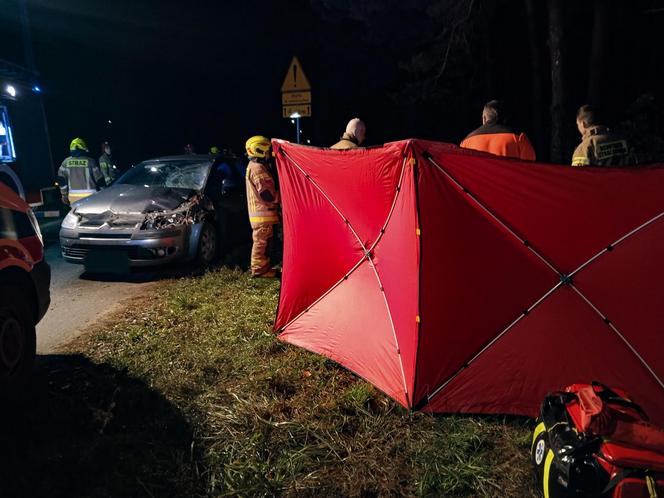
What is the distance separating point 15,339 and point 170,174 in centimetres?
443

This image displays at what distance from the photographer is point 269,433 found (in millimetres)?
2992

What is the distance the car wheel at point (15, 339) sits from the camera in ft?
10.5

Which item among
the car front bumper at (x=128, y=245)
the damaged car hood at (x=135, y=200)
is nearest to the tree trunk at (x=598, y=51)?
the damaged car hood at (x=135, y=200)

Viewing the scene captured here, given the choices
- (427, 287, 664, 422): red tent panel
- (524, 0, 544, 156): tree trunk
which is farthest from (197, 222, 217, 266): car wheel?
(524, 0, 544, 156): tree trunk

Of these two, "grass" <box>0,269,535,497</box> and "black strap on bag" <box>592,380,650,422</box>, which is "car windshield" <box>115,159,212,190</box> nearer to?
"grass" <box>0,269,535,497</box>

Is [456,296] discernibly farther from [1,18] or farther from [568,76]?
[1,18]

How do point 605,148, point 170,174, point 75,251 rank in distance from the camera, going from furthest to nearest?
point 170,174 < point 75,251 < point 605,148

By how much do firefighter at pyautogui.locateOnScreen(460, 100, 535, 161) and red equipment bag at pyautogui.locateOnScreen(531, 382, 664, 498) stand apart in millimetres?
2636

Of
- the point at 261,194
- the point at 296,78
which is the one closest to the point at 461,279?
the point at 261,194

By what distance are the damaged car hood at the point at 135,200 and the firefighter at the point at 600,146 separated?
504cm

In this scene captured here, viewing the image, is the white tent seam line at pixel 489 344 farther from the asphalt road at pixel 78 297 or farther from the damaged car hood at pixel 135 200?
the damaged car hood at pixel 135 200

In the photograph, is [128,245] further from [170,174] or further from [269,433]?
[269,433]

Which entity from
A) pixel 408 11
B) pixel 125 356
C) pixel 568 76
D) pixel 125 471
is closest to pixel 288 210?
pixel 125 356

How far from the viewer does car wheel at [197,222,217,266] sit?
22.4 ft
